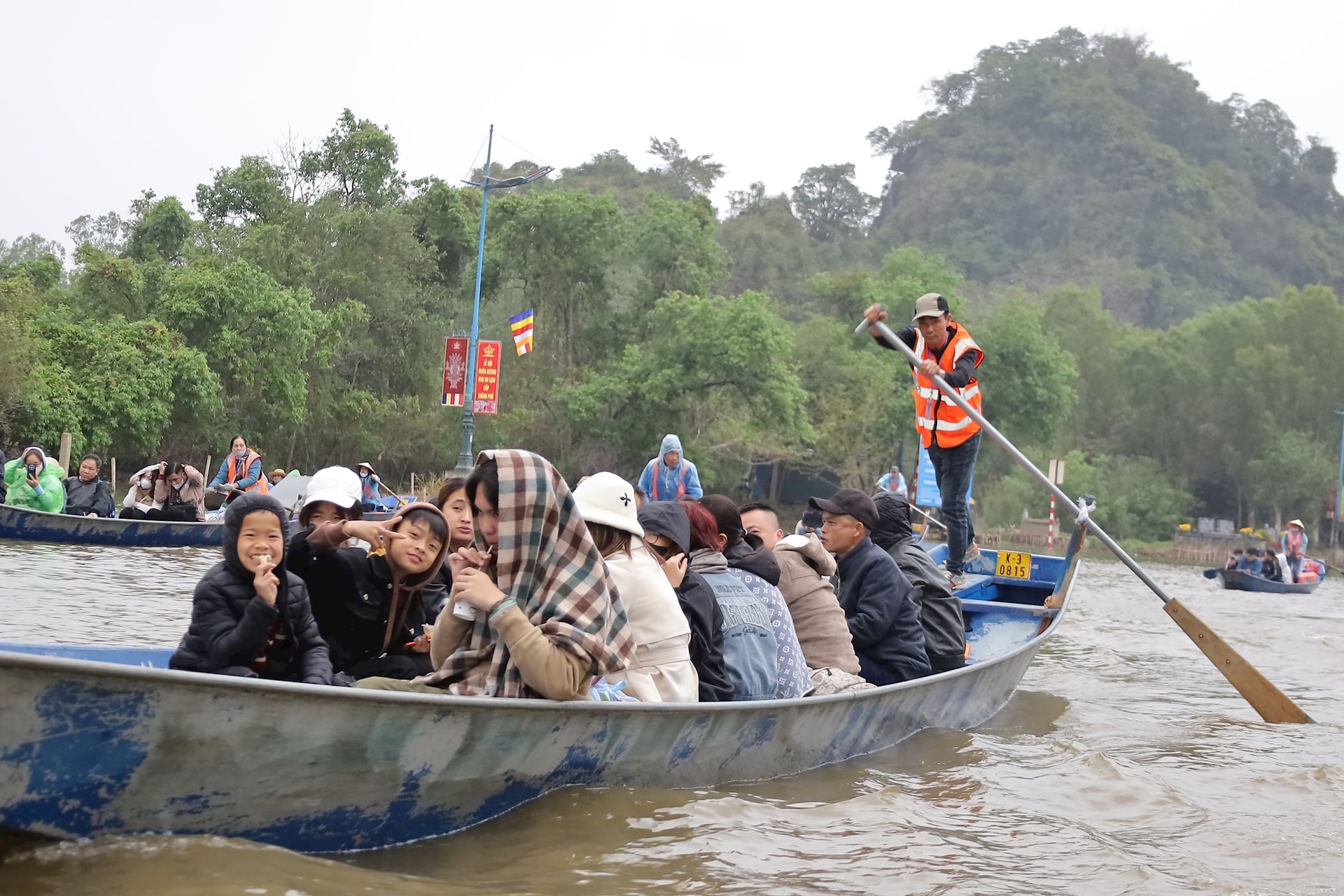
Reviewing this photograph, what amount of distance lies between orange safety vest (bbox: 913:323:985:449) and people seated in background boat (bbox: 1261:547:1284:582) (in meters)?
18.4

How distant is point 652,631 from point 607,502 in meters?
0.51

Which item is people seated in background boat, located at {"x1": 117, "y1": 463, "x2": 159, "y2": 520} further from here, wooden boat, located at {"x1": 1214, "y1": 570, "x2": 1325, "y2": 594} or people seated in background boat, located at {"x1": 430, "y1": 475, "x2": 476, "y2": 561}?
wooden boat, located at {"x1": 1214, "y1": 570, "x2": 1325, "y2": 594}

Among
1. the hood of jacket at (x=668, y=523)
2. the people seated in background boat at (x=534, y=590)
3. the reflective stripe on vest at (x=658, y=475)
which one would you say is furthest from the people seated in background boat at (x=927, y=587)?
the reflective stripe on vest at (x=658, y=475)

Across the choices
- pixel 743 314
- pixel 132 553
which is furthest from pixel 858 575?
pixel 743 314

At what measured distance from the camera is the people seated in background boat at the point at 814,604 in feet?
18.5

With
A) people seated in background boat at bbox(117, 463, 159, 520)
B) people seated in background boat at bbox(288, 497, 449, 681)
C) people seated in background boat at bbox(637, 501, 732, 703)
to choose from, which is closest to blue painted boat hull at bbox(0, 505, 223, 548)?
people seated in background boat at bbox(117, 463, 159, 520)

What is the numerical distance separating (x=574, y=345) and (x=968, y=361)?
1183 inches

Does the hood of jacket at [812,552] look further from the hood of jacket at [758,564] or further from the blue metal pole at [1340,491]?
the blue metal pole at [1340,491]

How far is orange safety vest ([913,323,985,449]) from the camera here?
8.23 metres

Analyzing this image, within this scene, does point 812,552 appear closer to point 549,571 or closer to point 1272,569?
point 549,571

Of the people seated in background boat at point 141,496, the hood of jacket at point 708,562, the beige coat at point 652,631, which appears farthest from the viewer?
the people seated in background boat at point 141,496

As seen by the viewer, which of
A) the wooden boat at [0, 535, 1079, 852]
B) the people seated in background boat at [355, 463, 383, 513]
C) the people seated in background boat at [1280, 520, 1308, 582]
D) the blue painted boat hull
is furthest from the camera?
the people seated in background boat at [1280, 520, 1308, 582]

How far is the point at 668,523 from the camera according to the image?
4.47m

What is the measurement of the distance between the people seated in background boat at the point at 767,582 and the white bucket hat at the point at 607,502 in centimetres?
100
